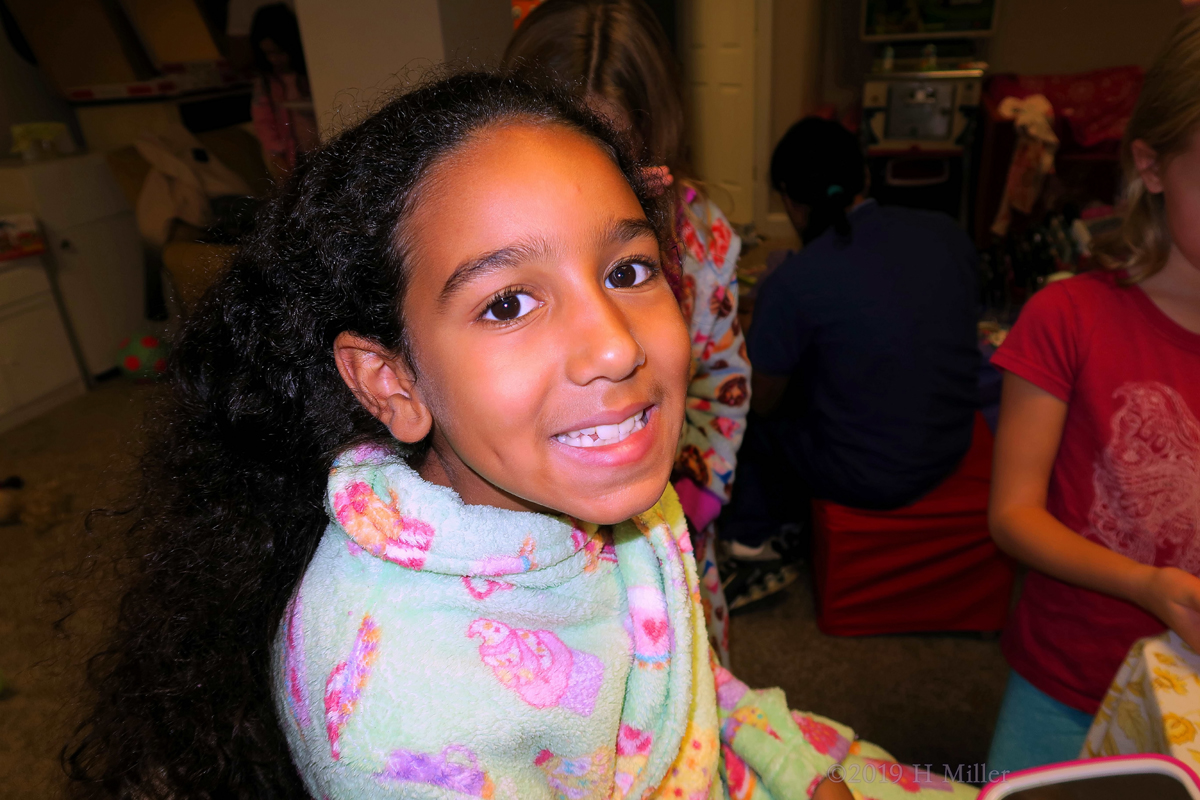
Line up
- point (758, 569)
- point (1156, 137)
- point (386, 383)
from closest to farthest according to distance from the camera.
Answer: point (386, 383) < point (1156, 137) < point (758, 569)

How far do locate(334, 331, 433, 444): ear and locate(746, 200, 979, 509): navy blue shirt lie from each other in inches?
51.5

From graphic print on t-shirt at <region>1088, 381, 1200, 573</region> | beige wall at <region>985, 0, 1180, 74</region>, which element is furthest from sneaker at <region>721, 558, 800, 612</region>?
beige wall at <region>985, 0, 1180, 74</region>

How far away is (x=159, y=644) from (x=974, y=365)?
1.79 metres

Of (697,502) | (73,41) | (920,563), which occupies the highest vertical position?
(73,41)

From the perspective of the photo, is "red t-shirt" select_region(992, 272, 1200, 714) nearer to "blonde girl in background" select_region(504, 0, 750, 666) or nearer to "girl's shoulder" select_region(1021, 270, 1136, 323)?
"girl's shoulder" select_region(1021, 270, 1136, 323)

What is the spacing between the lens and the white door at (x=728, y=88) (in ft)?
16.3

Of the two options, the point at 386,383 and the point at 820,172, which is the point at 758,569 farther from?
the point at 386,383

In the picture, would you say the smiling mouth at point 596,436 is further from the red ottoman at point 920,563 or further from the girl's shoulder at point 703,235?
the red ottoman at point 920,563

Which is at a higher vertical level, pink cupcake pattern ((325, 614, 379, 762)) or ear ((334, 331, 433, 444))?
ear ((334, 331, 433, 444))

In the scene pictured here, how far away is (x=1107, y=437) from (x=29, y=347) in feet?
13.8

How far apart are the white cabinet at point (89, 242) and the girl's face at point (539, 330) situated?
3949mm

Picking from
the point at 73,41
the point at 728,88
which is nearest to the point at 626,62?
the point at 728,88

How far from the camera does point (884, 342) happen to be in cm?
173

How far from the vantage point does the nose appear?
0.58 meters
